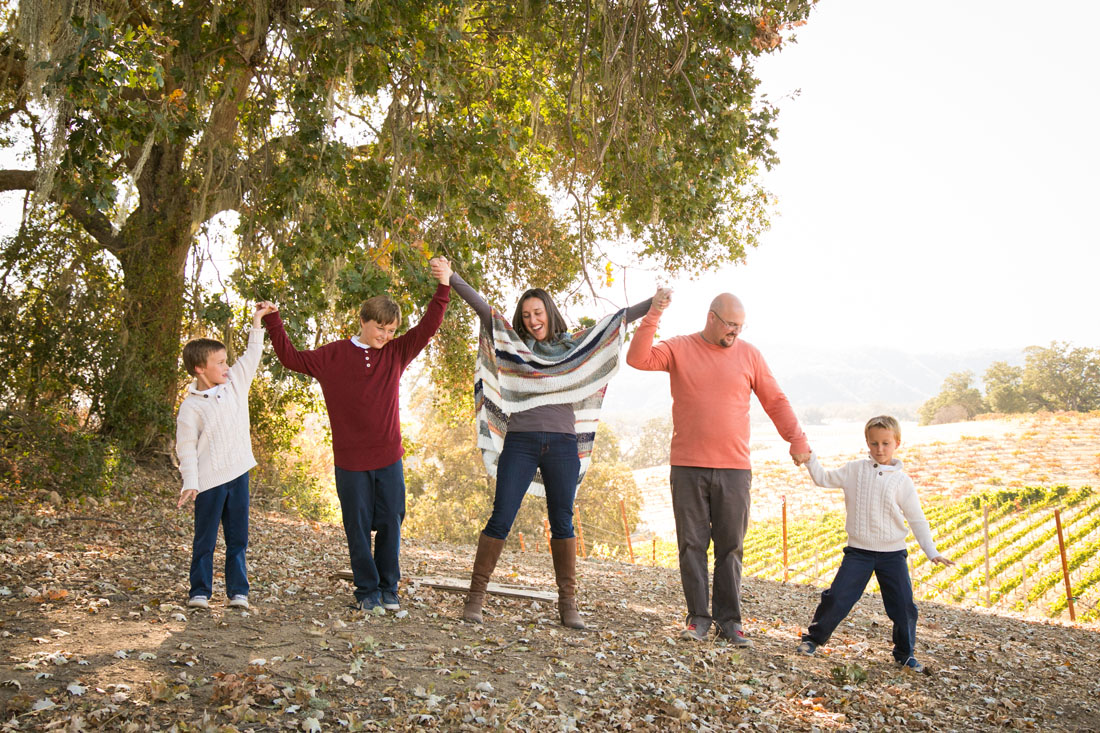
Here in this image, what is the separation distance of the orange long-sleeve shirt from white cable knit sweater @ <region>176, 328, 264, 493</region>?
6.91 feet

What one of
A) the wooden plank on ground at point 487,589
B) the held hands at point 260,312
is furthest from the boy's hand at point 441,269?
the wooden plank on ground at point 487,589

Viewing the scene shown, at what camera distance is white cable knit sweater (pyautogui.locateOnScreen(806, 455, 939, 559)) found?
14.5 feet

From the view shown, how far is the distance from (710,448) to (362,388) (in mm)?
1883

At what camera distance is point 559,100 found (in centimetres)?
974

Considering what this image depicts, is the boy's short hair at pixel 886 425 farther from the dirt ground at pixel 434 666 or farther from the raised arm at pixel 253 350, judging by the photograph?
the raised arm at pixel 253 350

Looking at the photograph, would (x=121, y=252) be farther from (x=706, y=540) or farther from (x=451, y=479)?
(x=451, y=479)

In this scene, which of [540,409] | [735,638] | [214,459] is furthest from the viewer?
[735,638]

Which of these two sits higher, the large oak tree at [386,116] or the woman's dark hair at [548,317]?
the large oak tree at [386,116]

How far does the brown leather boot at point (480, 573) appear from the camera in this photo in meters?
4.26

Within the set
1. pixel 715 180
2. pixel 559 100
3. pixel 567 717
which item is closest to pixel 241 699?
pixel 567 717

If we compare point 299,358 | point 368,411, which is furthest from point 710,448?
point 299,358

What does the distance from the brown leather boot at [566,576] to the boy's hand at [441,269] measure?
4.93 ft

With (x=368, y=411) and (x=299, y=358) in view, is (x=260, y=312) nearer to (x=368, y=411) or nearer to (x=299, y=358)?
(x=299, y=358)

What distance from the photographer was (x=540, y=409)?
4.27 m
